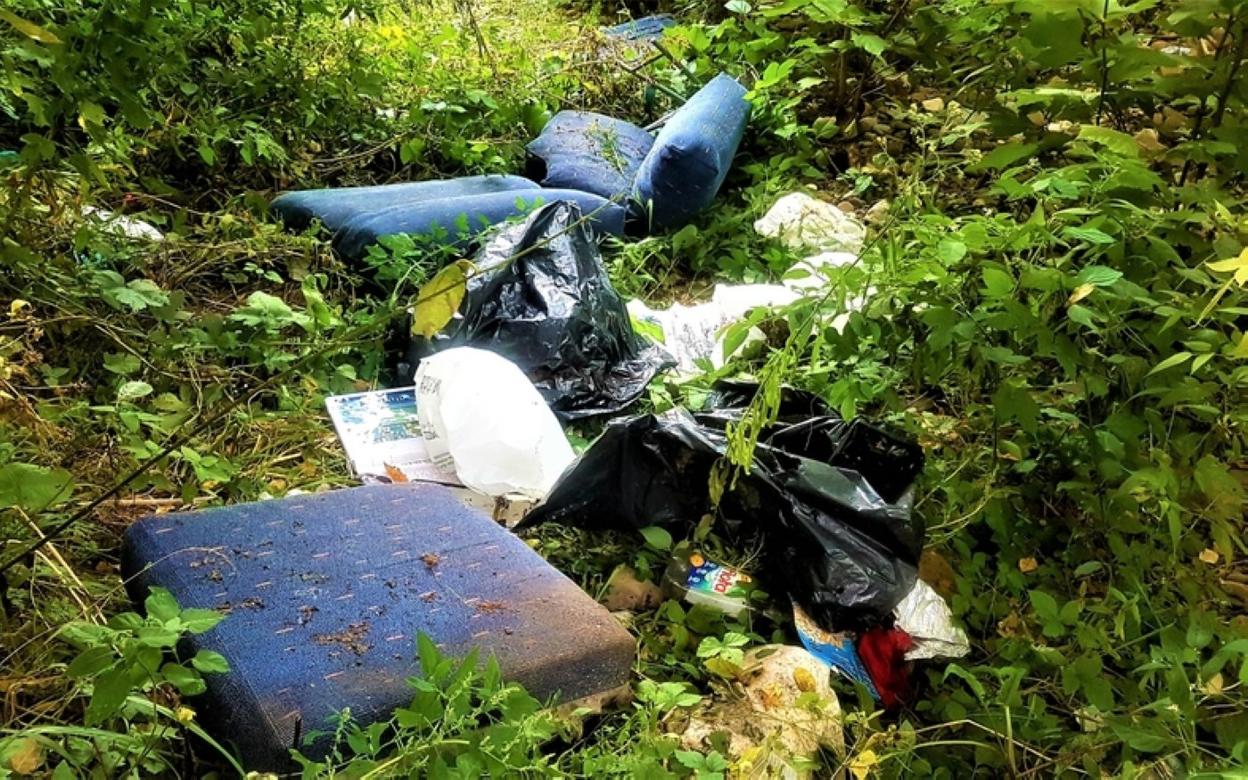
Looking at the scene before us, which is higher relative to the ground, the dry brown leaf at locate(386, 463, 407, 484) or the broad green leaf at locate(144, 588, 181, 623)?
the broad green leaf at locate(144, 588, 181, 623)

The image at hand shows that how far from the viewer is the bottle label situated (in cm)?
169

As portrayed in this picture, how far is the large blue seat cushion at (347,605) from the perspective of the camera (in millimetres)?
1179

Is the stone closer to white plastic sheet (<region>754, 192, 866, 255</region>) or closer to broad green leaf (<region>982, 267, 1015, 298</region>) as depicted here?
broad green leaf (<region>982, 267, 1015, 298</region>)

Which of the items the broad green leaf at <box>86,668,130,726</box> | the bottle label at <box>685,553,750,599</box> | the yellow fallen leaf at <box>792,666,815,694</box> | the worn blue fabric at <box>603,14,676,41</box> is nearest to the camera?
the broad green leaf at <box>86,668,130,726</box>

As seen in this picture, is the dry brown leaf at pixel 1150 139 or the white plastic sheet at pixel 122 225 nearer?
the dry brown leaf at pixel 1150 139

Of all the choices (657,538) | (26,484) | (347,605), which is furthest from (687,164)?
(26,484)

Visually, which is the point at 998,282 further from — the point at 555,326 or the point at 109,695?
the point at 109,695

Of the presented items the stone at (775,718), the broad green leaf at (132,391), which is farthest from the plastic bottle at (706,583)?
the broad green leaf at (132,391)

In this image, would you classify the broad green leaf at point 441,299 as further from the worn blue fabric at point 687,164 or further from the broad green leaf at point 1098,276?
the worn blue fabric at point 687,164

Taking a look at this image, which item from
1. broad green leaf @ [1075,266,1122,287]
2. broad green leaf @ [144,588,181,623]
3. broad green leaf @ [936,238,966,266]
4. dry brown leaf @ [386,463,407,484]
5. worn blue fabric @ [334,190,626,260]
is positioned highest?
broad green leaf @ [144,588,181,623]

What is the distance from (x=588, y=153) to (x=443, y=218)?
0.83 metres

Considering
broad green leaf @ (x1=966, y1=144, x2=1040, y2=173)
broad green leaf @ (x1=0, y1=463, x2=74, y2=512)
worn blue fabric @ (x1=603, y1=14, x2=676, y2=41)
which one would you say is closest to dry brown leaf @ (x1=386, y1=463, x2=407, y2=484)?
broad green leaf @ (x1=0, y1=463, x2=74, y2=512)

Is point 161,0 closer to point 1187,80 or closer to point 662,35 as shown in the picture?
point 1187,80

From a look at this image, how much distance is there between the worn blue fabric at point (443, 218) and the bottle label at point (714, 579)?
108 cm
